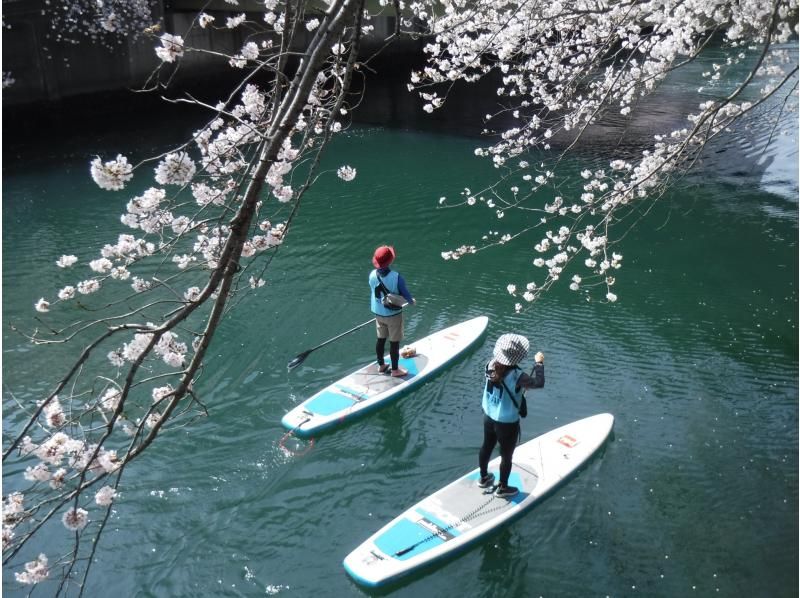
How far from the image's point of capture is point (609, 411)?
6387mm

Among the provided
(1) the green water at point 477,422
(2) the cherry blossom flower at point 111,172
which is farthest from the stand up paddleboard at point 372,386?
(2) the cherry blossom flower at point 111,172

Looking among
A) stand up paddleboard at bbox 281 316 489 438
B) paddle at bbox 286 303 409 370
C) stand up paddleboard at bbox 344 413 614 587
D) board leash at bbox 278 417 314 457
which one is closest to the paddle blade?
paddle at bbox 286 303 409 370

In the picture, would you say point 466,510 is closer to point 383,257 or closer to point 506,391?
point 506,391

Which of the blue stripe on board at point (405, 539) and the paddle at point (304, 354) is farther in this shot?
the paddle at point (304, 354)

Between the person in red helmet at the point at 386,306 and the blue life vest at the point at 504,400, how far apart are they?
66.6 inches

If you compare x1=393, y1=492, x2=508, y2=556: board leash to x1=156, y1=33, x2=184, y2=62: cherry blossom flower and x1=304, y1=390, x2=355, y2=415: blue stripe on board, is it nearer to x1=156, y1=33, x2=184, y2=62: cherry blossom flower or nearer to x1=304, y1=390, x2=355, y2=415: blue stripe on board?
x1=304, y1=390, x2=355, y2=415: blue stripe on board

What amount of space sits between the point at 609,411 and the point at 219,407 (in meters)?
3.77

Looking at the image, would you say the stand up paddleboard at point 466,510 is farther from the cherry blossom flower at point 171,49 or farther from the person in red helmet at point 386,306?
the cherry blossom flower at point 171,49

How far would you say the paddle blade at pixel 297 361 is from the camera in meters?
6.91

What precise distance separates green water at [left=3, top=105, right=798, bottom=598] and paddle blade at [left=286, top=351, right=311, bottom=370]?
9 cm

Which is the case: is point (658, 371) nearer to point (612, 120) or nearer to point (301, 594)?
point (301, 594)

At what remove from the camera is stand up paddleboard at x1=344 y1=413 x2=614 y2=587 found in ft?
15.2

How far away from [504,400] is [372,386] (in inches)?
87.5

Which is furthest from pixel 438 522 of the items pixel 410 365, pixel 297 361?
pixel 297 361
